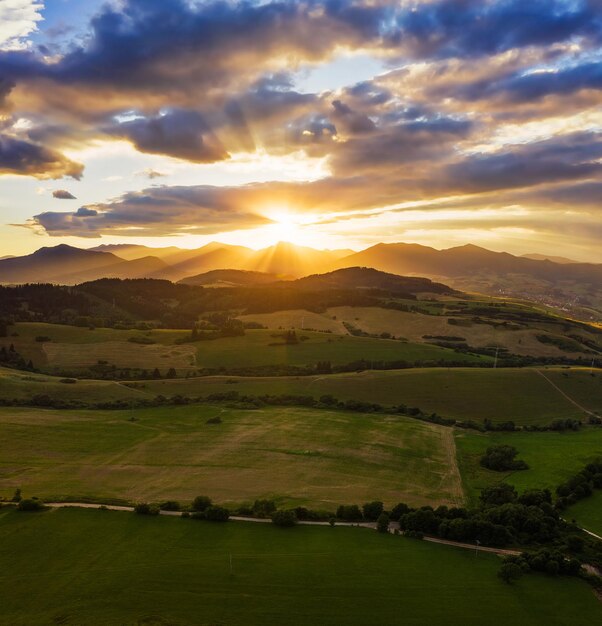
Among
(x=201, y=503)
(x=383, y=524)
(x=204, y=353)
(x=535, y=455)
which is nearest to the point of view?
(x=383, y=524)

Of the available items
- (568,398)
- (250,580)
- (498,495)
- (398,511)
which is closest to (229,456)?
(398,511)

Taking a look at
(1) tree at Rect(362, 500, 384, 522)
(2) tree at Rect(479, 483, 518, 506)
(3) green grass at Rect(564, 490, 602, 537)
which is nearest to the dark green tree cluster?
(3) green grass at Rect(564, 490, 602, 537)

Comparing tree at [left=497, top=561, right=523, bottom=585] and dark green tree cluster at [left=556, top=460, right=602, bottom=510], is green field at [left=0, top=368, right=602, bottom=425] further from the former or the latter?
tree at [left=497, top=561, right=523, bottom=585]

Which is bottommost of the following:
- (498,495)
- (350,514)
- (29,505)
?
(498,495)

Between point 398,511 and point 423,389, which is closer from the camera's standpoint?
point 398,511

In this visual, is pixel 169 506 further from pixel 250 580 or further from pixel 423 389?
pixel 423 389

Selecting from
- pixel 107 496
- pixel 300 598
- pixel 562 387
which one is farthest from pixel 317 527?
pixel 562 387
